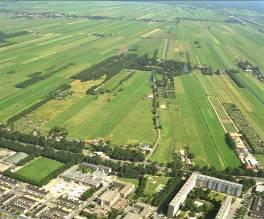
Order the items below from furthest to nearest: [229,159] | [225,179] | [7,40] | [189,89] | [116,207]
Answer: [7,40] < [189,89] < [229,159] < [225,179] < [116,207]

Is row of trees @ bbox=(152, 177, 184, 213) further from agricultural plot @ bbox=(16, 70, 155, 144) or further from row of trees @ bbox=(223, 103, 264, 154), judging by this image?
row of trees @ bbox=(223, 103, 264, 154)

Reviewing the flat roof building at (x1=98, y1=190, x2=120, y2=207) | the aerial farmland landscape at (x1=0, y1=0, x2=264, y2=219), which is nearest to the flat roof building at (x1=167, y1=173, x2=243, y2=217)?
the aerial farmland landscape at (x1=0, y1=0, x2=264, y2=219)

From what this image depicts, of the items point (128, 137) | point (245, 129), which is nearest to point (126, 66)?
point (245, 129)

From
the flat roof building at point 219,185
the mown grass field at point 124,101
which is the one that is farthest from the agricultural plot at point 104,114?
the flat roof building at point 219,185

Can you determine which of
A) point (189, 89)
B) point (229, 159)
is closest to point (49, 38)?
point (189, 89)

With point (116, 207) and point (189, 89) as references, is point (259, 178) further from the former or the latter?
point (189, 89)

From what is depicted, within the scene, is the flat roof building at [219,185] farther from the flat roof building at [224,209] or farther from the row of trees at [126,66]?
the row of trees at [126,66]

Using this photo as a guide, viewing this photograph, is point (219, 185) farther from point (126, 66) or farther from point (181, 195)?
point (126, 66)
